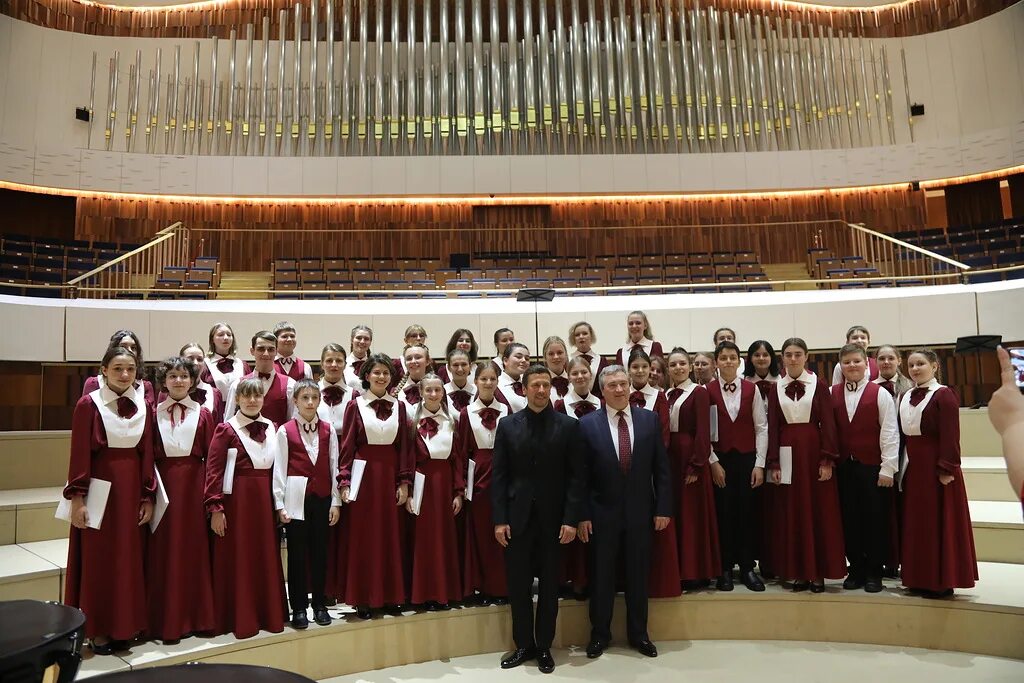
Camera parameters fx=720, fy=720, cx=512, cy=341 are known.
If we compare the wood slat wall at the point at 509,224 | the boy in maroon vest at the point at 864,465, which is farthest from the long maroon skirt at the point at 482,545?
the wood slat wall at the point at 509,224

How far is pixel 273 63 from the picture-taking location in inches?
479

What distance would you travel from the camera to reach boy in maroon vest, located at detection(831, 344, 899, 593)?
3.98 m

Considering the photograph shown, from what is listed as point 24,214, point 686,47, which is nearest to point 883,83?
point 686,47

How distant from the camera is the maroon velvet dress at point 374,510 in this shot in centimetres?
369

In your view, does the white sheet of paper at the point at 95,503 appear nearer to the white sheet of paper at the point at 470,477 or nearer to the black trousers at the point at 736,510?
the white sheet of paper at the point at 470,477

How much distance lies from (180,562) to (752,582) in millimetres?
3036

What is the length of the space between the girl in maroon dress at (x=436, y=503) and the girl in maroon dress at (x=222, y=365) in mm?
1447

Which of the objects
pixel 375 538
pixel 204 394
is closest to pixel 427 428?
pixel 375 538

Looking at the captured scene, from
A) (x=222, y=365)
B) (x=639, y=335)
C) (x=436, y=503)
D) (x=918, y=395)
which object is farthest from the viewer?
(x=639, y=335)

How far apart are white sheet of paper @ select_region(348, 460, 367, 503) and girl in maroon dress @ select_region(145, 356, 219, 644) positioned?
Answer: 2.26ft

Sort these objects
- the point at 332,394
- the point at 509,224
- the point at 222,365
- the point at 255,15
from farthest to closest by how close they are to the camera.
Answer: the point at 255,15 → the point at 509,224 → the point at 222,365 → the point at 332,394

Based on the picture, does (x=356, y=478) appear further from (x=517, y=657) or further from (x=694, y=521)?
(x=694, y=521)

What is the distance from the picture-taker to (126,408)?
322 cm

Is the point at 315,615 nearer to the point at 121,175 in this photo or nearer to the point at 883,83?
the point at 121,175
